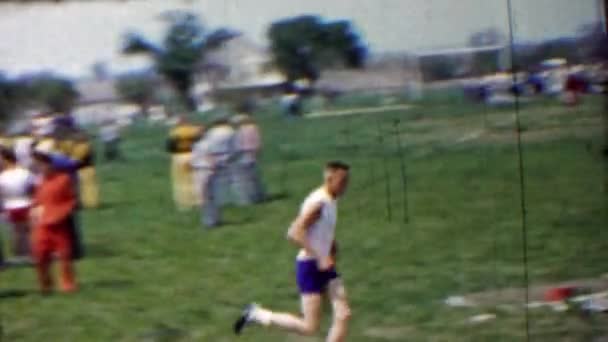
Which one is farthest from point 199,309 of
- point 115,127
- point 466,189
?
point 466,189

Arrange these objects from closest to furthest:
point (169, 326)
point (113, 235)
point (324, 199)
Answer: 1. point (324, 199)
2. point (169, 326)
3. point (113, 235)

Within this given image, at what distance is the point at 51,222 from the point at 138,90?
50.1 inches

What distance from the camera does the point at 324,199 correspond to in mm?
11398

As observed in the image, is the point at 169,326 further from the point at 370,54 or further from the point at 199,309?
the point at 370,54

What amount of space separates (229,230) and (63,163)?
61.3 inches

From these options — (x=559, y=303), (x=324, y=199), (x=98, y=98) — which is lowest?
(x=559, y=303)

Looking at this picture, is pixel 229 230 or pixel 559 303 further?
pixel 229 230

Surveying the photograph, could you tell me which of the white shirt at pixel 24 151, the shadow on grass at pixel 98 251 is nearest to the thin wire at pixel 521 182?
the shadow on grass at pixel 98 251

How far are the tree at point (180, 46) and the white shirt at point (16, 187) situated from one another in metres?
1.37

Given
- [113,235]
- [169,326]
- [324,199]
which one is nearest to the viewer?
[324,199]

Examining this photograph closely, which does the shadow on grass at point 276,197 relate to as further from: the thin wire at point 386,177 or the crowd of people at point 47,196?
the crowd of people at point 47,196

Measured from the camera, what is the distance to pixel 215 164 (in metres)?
14.6

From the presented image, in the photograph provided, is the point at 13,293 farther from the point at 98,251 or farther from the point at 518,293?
the point at 518,293

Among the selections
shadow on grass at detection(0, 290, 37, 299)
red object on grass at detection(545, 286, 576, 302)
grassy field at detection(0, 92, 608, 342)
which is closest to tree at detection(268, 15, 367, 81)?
grassy field at detection(0, 92, 608, 342)
